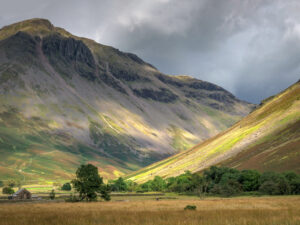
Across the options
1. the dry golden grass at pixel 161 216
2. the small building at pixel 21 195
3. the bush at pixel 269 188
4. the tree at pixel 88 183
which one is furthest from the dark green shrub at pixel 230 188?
the small building at pixel 21 195

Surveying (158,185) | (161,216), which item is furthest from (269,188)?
(161,216)

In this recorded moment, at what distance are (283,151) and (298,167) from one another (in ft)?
70.9

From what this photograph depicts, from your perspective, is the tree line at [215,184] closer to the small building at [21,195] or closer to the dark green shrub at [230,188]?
the dark green shrub at [230,188]

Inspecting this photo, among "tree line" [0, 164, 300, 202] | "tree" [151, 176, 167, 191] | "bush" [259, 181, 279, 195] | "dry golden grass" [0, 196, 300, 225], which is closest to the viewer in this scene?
"dry golden grass" [0, 196, 300, 225]

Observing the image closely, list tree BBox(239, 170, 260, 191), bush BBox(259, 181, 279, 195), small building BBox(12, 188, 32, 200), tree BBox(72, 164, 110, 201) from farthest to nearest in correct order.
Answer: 1. small building BBox(12, 188, 32, 200)
2. tree BBox(239, 170, 260, 191)
3. bush BBox(259, 181, 279, 195)
4. tree BBox(72, 164, 110, 201)

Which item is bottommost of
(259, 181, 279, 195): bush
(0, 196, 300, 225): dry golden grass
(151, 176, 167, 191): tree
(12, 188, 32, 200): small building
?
(0, 196, 300, 225): dry golden grass

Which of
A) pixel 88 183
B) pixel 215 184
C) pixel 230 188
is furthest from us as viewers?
pixel 215 184

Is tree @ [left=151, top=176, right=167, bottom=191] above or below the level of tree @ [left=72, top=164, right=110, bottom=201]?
above

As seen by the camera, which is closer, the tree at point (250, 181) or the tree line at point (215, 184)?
the tree line at point (215, 184)

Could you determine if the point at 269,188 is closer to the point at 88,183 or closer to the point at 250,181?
the point at 250,181

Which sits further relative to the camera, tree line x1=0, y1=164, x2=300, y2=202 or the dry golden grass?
tree line x1=0, y1=164, x2=300, y2=202

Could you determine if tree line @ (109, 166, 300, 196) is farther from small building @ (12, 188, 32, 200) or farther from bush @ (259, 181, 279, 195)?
small building @ (12, 188, 32, 200)

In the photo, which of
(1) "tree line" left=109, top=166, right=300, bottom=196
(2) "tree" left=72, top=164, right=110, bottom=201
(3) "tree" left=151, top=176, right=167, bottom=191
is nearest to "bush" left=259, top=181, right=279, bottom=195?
(1) "tree line" left=109, top=166, right=300, bottom=196

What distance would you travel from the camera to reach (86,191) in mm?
98625
